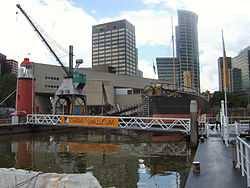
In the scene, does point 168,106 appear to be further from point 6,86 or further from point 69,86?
point 6,86

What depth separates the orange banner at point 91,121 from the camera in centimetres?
3127

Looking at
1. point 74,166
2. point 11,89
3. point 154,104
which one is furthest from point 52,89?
point 74,166

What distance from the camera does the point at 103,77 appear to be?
81000mm

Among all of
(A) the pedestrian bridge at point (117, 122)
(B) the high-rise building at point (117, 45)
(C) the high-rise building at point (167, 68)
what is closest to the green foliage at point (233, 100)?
(C) the high-rise building at point (167, 68)

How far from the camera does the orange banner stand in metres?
31.3

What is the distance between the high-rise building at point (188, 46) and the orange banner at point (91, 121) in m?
43.9

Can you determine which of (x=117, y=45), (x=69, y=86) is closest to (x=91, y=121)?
(x=69, y=86)

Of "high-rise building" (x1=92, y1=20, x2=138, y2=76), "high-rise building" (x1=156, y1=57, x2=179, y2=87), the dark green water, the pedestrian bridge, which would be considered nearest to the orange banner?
the pedestrian bridge

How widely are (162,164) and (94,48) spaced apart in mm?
137214

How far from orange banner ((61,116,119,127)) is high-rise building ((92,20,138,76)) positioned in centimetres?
9627

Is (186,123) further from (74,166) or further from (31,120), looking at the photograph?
(31,120)

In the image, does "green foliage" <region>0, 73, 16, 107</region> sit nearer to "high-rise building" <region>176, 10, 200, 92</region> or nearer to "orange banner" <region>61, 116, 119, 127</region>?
"orange banner" <region>61, 116, 119, 127</region>

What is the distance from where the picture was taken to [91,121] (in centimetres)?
3291

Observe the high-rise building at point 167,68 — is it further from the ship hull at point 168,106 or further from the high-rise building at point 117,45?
the high-rise building at point 117,45
